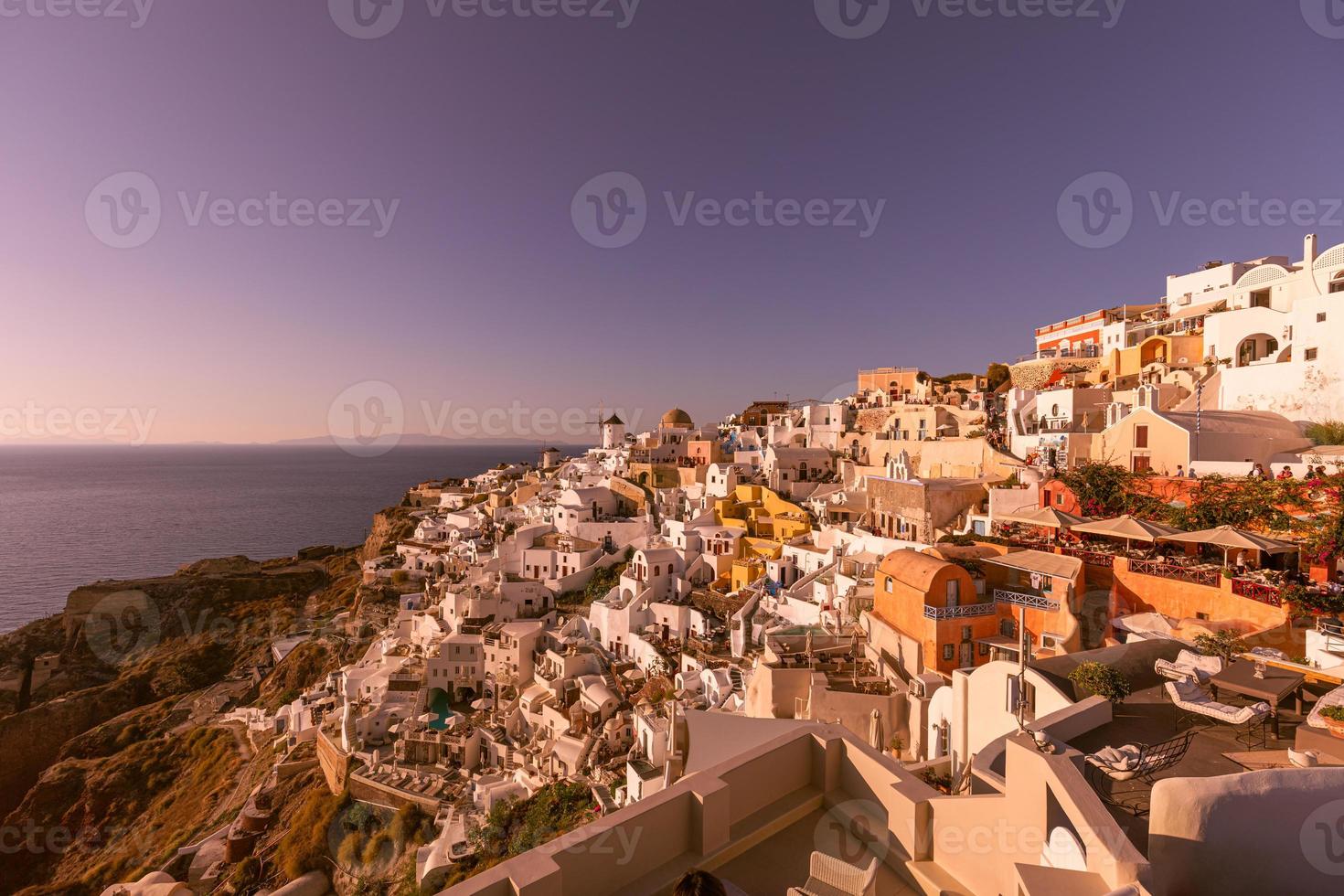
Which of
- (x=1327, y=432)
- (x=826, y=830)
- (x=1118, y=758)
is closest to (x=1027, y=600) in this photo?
(x=1118, y=758)

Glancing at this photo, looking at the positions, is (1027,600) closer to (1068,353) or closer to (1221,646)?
(1221,646)

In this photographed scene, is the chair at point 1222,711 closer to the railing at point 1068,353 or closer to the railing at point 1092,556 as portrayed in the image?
the railing at point 1092,556

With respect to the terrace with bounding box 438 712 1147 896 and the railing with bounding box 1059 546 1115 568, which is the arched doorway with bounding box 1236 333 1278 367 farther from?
the terrace with bounding box 438 712 1147 896

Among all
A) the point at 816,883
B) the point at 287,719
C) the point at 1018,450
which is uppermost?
the point at 1018,450

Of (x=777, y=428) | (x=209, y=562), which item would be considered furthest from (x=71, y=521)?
(x=777, y=428)

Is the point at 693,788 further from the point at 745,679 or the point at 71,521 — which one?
the point at 71,521

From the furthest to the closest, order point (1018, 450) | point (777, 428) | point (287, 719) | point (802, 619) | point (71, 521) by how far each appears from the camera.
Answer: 1. point (71, 521)
2. point (777, 428)
3. point (287, 719)
4. point (1018, 450)
5. point (802, 619)
